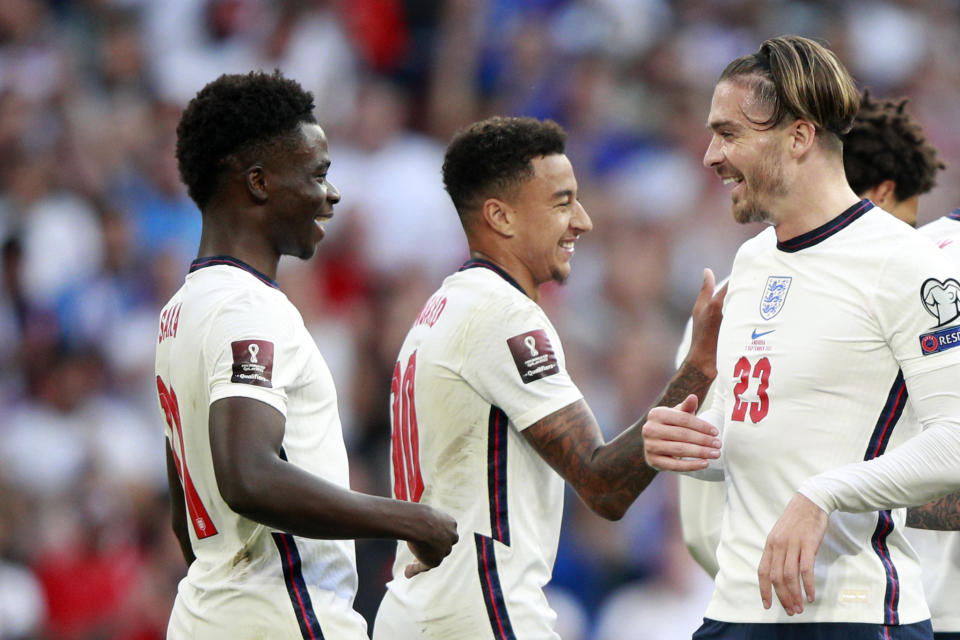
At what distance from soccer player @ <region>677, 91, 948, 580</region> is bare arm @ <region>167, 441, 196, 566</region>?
6.06ft

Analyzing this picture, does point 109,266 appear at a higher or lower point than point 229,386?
higher

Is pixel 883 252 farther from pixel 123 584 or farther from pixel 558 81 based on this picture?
pixel 558 81

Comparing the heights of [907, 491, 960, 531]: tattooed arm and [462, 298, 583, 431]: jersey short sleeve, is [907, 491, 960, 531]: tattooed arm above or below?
below

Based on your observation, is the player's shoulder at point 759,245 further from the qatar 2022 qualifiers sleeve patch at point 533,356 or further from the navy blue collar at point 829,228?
the qatar 2022 qualifiers sleeve patch at point 533,356

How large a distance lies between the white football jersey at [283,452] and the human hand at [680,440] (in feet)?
3.09

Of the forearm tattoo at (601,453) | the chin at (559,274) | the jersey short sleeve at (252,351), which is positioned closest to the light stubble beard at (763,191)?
the forearm tattoo at (601,453)

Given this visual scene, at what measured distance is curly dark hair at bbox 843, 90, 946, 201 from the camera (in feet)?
16.8

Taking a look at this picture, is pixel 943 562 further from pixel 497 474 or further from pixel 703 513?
pixel 497 474

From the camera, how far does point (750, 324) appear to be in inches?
152

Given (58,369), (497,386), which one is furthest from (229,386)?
(58,369)

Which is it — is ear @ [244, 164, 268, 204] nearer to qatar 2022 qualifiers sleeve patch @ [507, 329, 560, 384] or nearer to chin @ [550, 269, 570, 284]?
qatar 2022 qualifiers sleeve patch @ [507, 329, 560, 384]

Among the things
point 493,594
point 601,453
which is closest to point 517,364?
point 601,453

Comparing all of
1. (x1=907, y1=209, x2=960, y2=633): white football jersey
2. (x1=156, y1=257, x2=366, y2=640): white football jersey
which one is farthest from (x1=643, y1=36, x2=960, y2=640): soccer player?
(x1=156, y1=257, x2=366, y2=640): white football jersey

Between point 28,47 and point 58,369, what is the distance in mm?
3056
